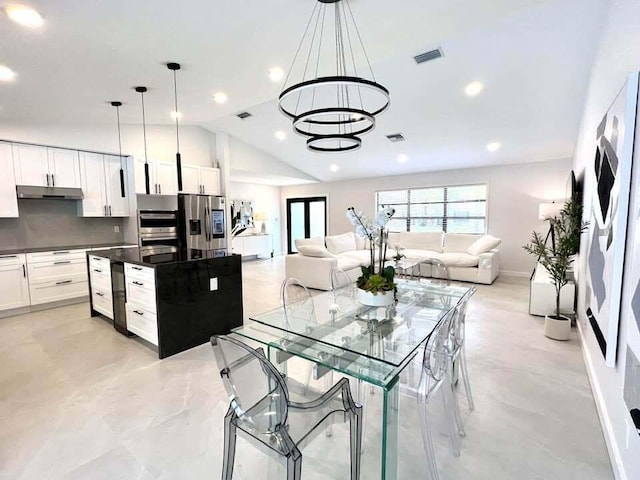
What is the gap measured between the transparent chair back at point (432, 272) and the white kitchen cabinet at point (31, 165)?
17.4 feet

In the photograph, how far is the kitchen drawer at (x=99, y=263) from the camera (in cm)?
368

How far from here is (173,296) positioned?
298 centimetres

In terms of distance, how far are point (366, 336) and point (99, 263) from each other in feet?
11.9

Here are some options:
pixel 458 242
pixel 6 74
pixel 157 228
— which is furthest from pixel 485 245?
pixel 6 74

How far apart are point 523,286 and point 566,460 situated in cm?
448

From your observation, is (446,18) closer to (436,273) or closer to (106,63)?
(436,273)

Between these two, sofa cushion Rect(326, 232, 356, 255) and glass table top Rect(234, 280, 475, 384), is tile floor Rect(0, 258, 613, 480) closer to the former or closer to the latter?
glass table top Rect(234, 280, 475, 384)

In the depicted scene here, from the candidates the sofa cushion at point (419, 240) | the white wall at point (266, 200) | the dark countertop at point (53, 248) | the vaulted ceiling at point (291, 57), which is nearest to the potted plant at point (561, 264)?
the vaulted ceiling at point (291, 57)

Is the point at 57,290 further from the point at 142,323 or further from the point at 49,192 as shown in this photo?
the point at 142,323

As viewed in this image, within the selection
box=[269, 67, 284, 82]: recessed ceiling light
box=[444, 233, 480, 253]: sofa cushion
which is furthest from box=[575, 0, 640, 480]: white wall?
box=[444, 233, 480, 253]: sofa cushion

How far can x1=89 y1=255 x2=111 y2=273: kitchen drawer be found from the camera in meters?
3.68

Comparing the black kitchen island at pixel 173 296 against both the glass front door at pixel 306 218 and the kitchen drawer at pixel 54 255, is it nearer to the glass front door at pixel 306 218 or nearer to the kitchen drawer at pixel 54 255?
the kitchen drawer at pixel 54 255

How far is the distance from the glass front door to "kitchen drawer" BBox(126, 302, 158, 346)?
21.7ft

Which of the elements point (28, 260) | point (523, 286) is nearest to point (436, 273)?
point (523, 286)
